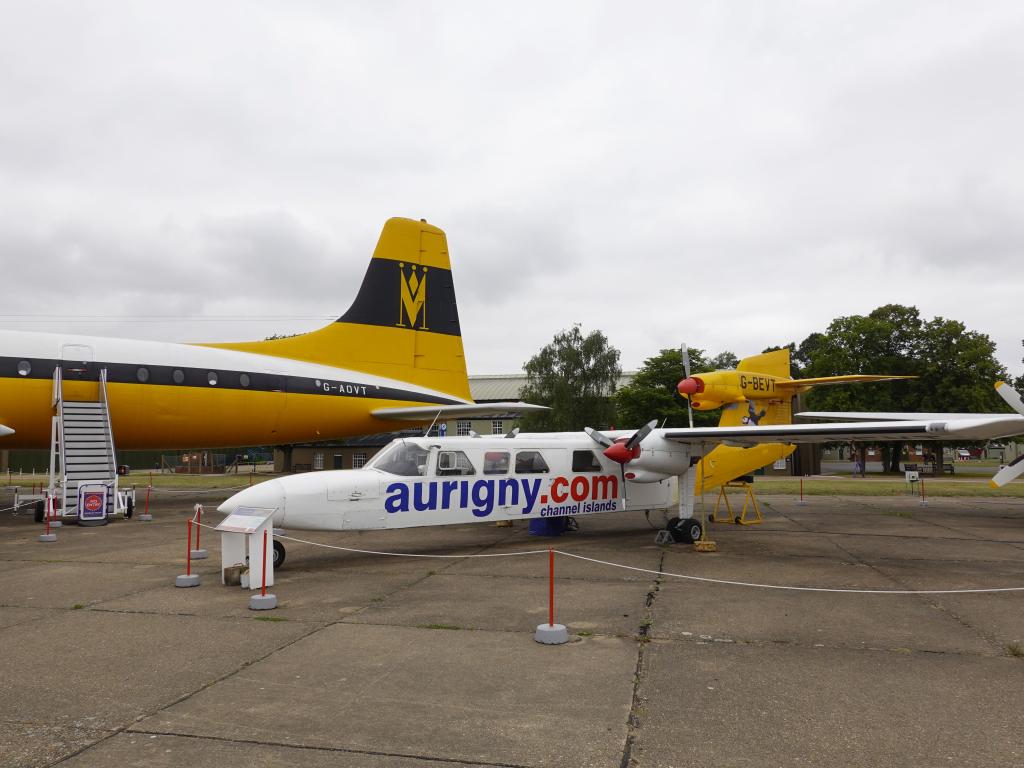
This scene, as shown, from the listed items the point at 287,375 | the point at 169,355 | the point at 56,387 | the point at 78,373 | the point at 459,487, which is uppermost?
the point at 169,355

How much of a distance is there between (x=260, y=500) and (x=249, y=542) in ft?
3.92

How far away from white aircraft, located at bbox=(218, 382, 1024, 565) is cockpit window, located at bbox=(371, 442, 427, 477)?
19mm

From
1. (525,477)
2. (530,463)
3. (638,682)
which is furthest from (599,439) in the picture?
(638,682)

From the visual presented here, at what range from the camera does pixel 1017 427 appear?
43.7 feet

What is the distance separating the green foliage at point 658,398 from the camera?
5738 cm

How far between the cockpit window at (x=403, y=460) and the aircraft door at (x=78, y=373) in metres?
12.1

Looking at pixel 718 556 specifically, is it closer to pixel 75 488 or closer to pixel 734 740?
pixel 734 740

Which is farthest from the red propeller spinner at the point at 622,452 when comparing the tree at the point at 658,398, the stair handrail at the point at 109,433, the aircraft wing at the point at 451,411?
the tree at the point at 658,398

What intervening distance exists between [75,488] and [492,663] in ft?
54.4

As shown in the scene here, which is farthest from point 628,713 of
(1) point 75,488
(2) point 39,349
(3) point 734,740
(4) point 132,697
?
(2) point 39,349

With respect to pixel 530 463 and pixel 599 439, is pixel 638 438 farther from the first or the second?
pixel 530 463

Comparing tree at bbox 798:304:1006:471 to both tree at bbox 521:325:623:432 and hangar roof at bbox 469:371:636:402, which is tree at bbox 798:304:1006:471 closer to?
tree at bbox 521:325:623:432

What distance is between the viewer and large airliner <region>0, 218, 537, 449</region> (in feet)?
63.7

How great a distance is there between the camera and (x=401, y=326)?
82.4 ft
